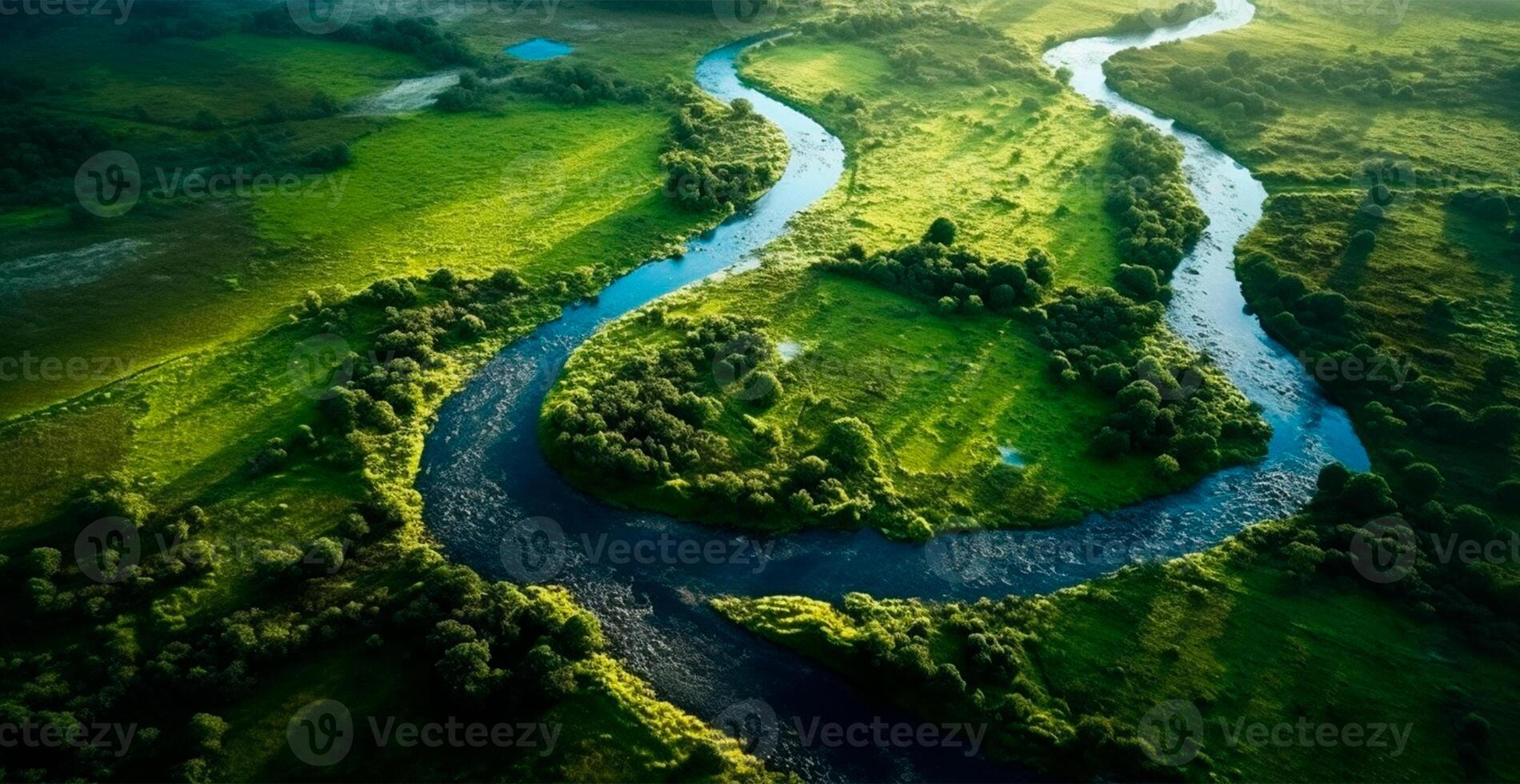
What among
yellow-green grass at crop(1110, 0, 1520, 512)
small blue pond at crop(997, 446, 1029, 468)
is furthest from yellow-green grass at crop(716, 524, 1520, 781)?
yellow-green grass at crop(1110, 0, 1520, 512)

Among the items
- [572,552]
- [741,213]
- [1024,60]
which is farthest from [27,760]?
[1024,60]

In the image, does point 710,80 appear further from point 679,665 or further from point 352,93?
point 679,665

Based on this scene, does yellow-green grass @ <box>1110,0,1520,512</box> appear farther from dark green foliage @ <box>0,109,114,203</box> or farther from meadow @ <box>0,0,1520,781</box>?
dark green foliage @ <box>0,109,114,203</box>

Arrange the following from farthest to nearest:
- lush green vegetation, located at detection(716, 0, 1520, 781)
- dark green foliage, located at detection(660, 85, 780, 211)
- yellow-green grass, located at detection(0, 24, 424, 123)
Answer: yellow-green grass, located at detection(0, 24, 424, 123)
dark green foliage, located at detection(660, 85, 780, 211)
lush green vegetation, located at detection(716, 0, 1520, 781)

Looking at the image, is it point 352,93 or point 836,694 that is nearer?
point 836,694

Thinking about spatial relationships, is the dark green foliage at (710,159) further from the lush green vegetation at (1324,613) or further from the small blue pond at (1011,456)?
the lush green vegetation at (1324,613)

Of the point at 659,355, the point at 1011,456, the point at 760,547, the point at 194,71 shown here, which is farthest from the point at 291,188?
the point at 1011,456
